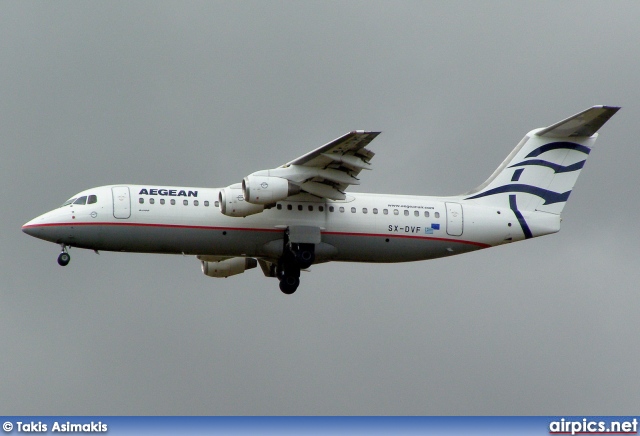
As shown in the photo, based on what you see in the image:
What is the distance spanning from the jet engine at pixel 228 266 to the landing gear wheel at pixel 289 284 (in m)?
2.11

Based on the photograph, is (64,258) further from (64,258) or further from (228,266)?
(228,266)

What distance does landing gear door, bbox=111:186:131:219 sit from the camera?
1120 inches

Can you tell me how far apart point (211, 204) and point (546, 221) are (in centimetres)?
741

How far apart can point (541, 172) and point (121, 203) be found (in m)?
9.36

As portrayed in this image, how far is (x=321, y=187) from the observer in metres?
28.9

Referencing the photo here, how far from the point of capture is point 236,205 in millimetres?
28203

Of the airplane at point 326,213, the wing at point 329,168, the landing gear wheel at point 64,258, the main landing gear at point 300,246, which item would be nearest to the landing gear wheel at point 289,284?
the airplane at point 326,213

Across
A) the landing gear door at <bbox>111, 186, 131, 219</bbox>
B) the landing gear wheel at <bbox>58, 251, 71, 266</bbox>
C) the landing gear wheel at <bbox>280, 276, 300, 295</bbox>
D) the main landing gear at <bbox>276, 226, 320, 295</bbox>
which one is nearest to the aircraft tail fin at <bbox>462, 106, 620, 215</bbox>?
the main landing gear at <bbox>276, 226, 320, 295</bbox>

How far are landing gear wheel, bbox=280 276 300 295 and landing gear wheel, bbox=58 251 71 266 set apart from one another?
4537 millimetres

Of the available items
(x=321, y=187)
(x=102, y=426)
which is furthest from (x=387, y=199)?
(x=102, y=426)

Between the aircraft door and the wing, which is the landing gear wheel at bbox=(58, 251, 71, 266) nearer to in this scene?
the wing

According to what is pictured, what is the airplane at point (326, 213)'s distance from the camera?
28.4m

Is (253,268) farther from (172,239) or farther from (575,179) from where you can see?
(575,179)

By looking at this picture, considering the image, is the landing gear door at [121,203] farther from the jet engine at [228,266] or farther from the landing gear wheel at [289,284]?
the jet engine at [228,266]
